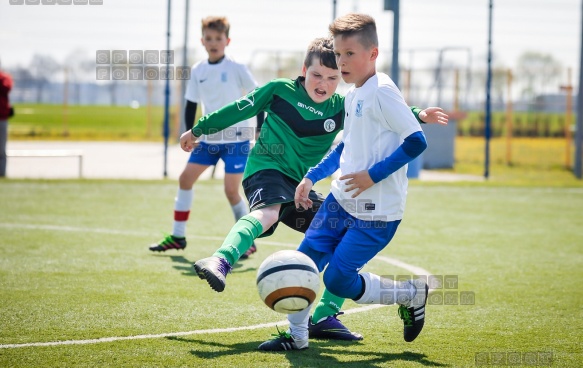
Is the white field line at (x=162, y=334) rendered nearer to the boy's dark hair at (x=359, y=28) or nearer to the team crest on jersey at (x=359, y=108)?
the team crest on jersey at (x=359, y=108)

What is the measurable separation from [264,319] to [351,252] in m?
1.10

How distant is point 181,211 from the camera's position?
8.13m

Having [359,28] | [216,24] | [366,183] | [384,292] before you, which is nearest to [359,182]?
[366,183]

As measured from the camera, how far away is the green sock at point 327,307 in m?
5.10

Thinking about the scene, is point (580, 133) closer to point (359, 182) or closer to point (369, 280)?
point (369, 280)

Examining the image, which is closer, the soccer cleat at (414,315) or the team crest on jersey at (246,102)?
the soccer cleat at (414,315)

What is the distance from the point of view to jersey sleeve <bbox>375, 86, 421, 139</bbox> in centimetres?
455

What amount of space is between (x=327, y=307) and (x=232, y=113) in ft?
4.64

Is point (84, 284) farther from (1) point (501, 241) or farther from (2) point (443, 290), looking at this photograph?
(1) point (501, 241)

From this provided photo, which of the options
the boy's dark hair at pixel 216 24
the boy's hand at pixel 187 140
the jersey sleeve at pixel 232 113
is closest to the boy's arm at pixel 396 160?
the jersey sleeve at pixel 232 113

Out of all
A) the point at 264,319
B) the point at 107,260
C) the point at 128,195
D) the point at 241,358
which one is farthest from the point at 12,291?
the point at 128,195

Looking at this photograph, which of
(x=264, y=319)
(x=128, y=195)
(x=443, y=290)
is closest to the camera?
(x=264, y=319)

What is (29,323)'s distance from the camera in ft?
16.7

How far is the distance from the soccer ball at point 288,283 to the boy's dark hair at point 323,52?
57.0 inches
